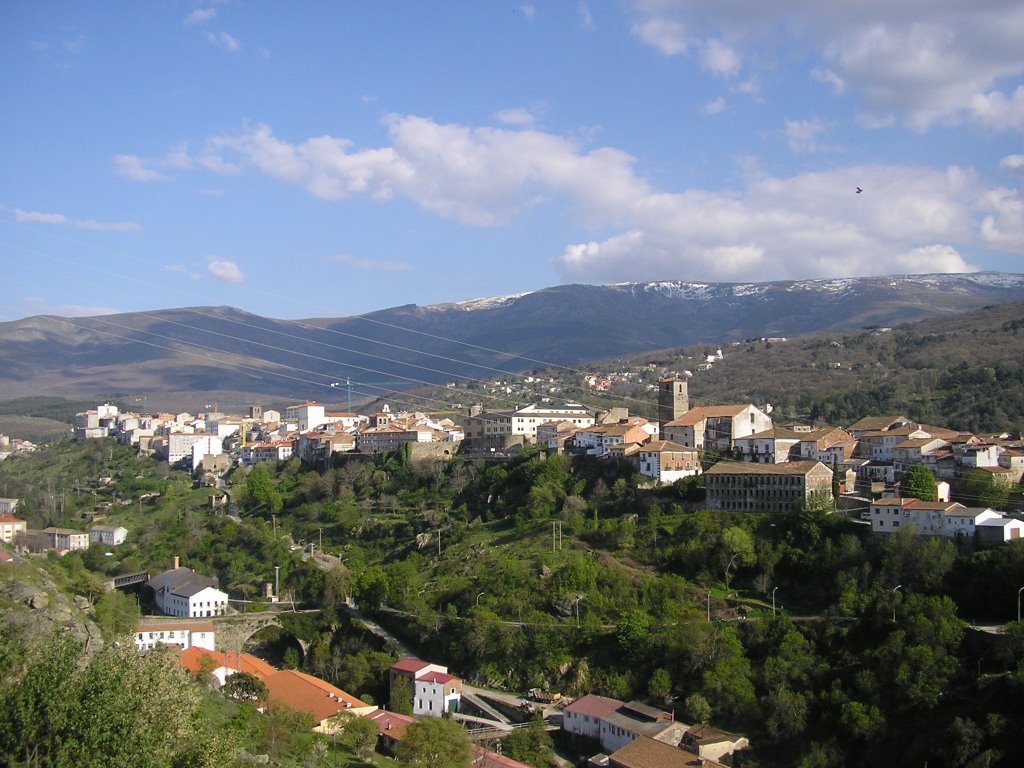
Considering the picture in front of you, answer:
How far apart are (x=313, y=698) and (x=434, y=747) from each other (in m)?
7.69

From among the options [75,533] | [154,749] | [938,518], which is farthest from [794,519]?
[75,533]

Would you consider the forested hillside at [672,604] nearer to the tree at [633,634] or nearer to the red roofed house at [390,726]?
the tree at [633,634]

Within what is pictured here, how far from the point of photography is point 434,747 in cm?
2734

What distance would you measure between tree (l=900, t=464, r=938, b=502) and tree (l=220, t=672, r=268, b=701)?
76.8 ft

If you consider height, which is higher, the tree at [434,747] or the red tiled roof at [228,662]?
the tree at [434,747]

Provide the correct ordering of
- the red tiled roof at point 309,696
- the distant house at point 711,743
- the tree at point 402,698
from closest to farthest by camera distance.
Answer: the distant house at point 711,743 < the red tiled roof at point 309,696 < the tree at point 402,698

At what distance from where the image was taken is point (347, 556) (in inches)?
1925

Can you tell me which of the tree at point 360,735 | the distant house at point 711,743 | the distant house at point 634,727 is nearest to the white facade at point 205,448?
the tree at point 360,735

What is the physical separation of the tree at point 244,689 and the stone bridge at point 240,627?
8.24m

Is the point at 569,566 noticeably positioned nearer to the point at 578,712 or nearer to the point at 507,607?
the point at 507,607

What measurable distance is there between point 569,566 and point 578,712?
8168mm

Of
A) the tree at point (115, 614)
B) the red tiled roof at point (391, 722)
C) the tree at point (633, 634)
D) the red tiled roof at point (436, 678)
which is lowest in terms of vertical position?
the red tiled roof at point (391, 722)

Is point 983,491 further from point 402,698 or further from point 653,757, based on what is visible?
point 402,698

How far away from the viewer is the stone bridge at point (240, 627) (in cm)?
4250
